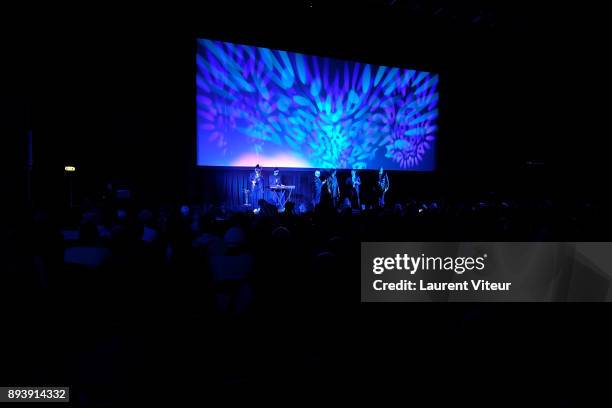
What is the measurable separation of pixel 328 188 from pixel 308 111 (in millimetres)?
2261

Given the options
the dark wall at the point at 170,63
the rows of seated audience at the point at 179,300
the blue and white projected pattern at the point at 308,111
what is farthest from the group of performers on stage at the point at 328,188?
the rows of seated audience at the point at 179,300

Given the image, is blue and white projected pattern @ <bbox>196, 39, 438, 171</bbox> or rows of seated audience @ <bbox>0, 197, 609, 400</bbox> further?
blue and white projected pattern @ <bbox>196, 39, 438, 171</bbox>

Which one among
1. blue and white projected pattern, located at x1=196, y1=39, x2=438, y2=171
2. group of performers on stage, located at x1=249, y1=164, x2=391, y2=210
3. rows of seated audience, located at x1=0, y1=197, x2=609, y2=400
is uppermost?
blue and white projected pattern, located at x1=196, y1=39, x2=438, y2=171

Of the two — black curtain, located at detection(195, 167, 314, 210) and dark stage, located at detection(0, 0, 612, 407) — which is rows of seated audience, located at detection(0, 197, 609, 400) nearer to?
dark stage, located at detection(0, 0, 612, 407)

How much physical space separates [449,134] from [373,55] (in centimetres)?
415

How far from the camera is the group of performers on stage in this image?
1051 cm

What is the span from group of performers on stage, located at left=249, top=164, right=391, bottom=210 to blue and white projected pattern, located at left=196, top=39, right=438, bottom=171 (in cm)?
38

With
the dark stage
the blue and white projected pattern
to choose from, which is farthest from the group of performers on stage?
the blue and white projected pattern

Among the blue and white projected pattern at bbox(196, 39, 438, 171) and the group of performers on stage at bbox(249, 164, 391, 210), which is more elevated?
the blue and white projected pattern at bbox(196, 39, 438, 171)

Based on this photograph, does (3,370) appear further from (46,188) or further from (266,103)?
(266,103)

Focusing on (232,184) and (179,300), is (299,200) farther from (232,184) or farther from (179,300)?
(179,300)

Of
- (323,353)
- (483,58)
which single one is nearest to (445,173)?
(483,58)

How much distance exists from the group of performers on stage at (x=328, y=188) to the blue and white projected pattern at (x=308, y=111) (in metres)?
0.38

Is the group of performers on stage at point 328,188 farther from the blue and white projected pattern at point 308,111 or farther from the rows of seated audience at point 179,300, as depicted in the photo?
the rows of seated audience at point 179,300
